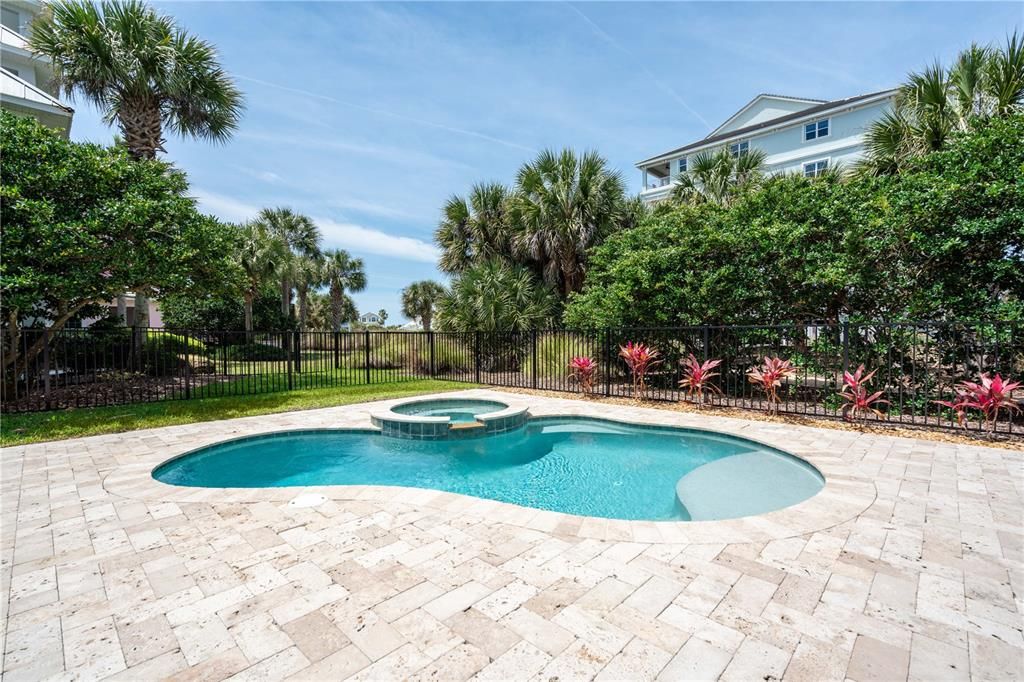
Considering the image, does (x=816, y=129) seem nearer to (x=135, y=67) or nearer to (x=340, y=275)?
(x=135, y=67)

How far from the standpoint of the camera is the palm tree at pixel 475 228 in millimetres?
16953

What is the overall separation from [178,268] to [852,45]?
12.4 meters

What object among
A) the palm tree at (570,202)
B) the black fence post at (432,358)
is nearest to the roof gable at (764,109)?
the palm tree at (570,202)

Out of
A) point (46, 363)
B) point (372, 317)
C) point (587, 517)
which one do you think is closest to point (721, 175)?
point (587, 517)

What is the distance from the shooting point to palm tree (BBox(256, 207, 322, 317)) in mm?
23625

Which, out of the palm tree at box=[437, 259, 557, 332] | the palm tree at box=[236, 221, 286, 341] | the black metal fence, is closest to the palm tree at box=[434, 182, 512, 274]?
the palm tree at box=[437, 259, 557, 332]

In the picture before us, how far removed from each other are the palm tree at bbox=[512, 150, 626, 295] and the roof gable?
58.2 ft

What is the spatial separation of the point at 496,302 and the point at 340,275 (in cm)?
1816

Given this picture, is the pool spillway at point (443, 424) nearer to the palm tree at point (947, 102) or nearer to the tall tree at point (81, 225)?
the tall tree at point (81, 225)

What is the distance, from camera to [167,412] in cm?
777

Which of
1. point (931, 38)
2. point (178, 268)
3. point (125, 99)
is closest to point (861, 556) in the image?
point (931, 38)

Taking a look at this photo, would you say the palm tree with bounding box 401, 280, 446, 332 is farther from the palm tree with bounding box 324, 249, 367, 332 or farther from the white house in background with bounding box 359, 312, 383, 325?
the white house in background with bounding box 359, 312, 383, 325

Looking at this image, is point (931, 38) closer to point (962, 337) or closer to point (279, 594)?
point (962, 337)

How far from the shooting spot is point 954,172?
6.35 metres
